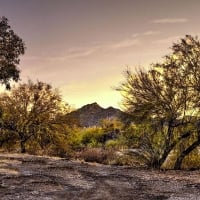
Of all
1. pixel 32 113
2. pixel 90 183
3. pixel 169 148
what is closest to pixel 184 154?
pixel 169 148

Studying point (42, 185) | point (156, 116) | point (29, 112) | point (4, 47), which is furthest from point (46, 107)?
point (42, 185)

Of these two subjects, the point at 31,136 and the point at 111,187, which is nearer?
the point at 111,187

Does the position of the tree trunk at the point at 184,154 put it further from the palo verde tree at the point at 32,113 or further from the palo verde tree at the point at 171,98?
the palo verde tree at the point at 32,113

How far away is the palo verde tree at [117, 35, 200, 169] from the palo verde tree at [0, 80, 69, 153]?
988 inches

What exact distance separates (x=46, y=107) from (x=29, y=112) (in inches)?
82.8

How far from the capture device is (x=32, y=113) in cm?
5812

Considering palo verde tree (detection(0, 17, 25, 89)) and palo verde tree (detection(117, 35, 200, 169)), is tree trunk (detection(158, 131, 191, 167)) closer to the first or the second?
palo verde tree (detection(117, 35, 200, 169))

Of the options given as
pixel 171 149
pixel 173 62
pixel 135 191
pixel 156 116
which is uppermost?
pixel 173 62

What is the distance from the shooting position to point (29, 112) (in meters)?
58.2

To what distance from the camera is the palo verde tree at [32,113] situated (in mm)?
57625

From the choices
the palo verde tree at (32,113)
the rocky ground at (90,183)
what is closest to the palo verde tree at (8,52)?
the rocky ground at (90,183)

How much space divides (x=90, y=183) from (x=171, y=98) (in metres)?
11.4

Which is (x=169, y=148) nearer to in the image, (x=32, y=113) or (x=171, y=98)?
(x=171, y=98)

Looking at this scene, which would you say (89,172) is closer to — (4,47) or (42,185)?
(42,185)
